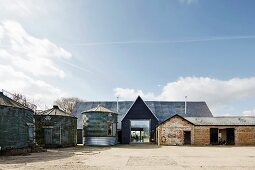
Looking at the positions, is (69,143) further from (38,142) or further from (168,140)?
(168,140)

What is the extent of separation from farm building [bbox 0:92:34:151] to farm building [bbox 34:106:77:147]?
4.94 m

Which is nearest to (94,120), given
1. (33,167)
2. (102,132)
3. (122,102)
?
(102,132)

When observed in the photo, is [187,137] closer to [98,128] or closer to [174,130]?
[174,130]

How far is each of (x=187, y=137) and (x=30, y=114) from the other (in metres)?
19.5

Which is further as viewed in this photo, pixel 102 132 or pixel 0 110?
pixel 102 132

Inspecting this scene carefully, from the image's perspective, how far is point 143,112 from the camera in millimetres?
44719

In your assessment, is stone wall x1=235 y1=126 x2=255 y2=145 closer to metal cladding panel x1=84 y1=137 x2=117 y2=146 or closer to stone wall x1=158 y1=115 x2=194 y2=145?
stone wall x1=158 y1=115 x2=194 y2=145

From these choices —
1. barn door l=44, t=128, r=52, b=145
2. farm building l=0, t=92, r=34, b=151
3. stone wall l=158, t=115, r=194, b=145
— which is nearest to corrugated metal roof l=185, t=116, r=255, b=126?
stone wall l=158, t=115, r=194, b=145

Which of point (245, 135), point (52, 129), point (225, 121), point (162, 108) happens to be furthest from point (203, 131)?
point (52, 129)

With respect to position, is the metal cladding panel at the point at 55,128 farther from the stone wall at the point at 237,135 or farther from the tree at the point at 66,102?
the tree at the point at 66,102

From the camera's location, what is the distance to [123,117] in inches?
1775

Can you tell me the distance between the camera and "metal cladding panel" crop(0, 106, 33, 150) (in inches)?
881

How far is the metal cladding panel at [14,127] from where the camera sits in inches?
881

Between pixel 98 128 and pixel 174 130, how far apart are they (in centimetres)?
912
